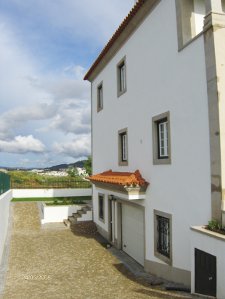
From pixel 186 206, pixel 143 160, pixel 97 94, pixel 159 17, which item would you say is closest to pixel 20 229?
pixel 97 94

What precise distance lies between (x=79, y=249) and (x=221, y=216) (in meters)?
9.69

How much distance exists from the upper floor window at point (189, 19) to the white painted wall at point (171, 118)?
40 centimetres

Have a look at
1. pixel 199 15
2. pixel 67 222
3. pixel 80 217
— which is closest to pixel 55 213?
pixel 67 222

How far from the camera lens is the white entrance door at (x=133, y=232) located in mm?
13720

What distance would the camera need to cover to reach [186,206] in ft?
32.7

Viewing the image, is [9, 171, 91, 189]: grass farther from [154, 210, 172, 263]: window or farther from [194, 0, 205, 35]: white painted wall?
[194, 0, 205, 35]: white painted wall

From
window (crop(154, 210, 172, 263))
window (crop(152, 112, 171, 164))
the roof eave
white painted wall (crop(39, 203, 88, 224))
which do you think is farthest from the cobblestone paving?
the roof eave

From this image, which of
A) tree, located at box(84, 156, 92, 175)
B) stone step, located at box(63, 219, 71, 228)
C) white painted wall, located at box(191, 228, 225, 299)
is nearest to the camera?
white painted wall, located at box(191, 228, 225, 299)

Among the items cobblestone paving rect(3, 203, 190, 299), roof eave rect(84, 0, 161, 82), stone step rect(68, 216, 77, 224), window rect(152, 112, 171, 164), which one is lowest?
cobblestone paving rect(3, 203, 190, 299)

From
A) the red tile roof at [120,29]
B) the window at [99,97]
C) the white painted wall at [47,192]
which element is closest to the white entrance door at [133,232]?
the window at [99,97]

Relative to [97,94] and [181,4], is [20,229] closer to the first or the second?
[97,94]

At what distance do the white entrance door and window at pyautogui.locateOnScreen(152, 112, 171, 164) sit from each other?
2795mm

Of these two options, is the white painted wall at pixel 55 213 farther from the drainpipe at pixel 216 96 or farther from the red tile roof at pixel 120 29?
the drainpipe at pixel 216 96

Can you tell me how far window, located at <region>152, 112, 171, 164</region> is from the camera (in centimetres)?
1131
